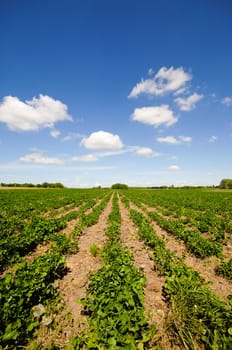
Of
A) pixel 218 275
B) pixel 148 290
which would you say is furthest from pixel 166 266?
pixel 218 275

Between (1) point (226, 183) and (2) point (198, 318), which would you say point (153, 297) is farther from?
(1) point (226, 183)

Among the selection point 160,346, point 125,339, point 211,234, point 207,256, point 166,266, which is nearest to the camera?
point 125,339

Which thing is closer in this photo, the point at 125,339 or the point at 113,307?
the point at 125,339

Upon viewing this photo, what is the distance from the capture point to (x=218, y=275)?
5.70 m

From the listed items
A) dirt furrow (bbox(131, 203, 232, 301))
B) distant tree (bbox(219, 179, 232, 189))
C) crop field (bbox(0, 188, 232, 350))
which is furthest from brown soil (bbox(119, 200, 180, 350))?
distant tree (bbox(219, 179, 232, 189))

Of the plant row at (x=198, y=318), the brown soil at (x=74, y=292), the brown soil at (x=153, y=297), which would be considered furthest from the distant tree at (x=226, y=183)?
the plant row at (x=198, y=318)

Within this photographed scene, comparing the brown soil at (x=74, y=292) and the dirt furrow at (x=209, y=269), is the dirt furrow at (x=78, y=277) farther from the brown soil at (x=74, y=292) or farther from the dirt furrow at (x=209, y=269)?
the dirt furrow at (x=209, y=269)

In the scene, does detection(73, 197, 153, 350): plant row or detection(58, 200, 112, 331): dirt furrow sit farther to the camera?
detection(58, 200, 112, 331): dirt furrow

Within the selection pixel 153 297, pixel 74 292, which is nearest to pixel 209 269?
pixel 153 297

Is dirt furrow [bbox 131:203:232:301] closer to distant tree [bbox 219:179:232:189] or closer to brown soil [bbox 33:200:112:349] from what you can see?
brown soil [bbox 33:200:112:349]

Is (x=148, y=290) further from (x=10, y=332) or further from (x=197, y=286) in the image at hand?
(x=10, y=332)

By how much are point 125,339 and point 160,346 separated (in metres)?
0.88

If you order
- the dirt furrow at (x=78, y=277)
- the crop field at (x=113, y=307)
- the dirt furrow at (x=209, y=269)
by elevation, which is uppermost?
the crop field at (x=113, y=307)

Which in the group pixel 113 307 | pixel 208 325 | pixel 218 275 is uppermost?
pixel 113 307
